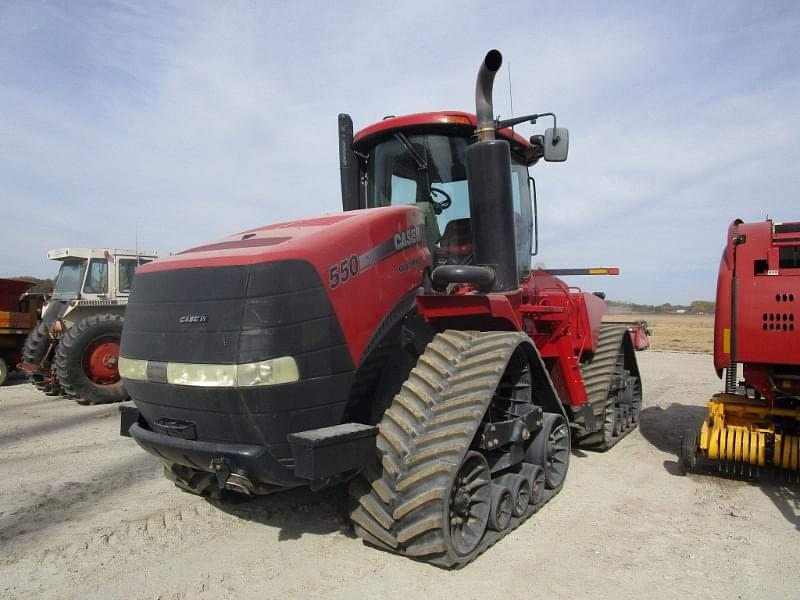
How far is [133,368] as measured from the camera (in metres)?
3.37

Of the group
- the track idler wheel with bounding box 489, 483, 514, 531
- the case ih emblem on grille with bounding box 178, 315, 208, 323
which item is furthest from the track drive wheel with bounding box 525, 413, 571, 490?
the case ih emblem on grille with bounding box 178, 315, 208, 323

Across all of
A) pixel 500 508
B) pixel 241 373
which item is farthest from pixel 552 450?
pixel 241 373

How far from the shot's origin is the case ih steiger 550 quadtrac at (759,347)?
15.9 ft

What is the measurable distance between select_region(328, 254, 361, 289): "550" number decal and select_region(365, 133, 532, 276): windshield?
4.03 feet

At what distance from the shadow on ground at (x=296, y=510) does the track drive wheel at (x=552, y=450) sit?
4.69 ft

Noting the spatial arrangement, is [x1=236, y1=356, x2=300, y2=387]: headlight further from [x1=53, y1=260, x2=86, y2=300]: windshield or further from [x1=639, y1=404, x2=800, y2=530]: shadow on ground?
[x1=53, y1=260, x2=86, y2=300]: windshield

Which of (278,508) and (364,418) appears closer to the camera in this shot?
(364,418)

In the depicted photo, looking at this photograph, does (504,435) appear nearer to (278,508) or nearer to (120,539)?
(278,508)

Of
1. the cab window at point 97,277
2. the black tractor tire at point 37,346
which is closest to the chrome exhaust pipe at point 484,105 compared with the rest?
the cab window at point 97,277

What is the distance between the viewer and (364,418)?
3.65 m

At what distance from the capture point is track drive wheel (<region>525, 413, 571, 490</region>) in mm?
4391

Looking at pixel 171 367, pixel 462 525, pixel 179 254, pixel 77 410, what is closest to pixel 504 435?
pixel 462 525

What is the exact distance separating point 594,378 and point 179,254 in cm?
429

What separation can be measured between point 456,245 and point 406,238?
2.57ft
